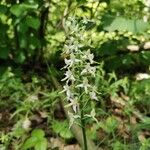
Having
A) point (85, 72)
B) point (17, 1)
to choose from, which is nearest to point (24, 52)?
point (17, 1)

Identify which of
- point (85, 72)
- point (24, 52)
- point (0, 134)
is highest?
point (85, 72)

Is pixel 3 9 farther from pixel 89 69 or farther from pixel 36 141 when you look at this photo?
pixel 89 69

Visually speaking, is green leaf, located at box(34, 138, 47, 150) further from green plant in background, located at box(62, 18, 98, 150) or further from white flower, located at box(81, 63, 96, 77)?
white flower, located at box(81, 63, 96, 77)

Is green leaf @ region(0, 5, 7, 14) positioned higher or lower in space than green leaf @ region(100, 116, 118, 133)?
higher

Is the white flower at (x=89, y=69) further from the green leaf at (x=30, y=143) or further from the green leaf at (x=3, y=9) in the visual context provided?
the green leaf at (x=3, y=9)

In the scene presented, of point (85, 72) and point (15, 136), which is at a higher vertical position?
point (85, 72)

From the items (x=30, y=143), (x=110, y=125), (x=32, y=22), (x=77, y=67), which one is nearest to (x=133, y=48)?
(x=32, y=22)

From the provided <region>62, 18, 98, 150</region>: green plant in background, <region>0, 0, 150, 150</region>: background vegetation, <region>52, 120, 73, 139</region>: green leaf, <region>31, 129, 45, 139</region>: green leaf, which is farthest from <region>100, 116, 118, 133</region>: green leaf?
<region>62, 18, 98, 150</region>: green plant in background

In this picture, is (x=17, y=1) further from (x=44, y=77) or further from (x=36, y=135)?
(x=36, y=135)
